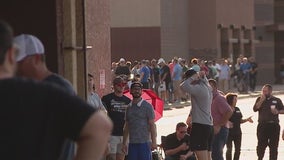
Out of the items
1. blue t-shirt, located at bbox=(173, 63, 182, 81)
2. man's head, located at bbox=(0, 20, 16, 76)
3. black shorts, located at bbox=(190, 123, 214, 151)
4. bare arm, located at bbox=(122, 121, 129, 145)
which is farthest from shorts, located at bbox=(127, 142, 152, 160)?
blue t-shirt, located at bbox=(173, 63, 182, 81)

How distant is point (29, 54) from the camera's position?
192 inches

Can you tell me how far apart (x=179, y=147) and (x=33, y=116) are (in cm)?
1029

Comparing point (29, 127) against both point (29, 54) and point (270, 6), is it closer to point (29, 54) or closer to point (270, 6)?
point (29, 54)

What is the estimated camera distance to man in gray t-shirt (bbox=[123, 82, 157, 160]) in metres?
12.4

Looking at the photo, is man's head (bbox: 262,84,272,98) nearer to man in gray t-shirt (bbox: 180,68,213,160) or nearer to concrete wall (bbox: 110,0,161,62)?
man in gray t-shirt (bbox: 180,68,213,160)

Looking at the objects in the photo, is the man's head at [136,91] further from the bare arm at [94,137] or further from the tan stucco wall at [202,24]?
the tan stucco wall at [202,24]

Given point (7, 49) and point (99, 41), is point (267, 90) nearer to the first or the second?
point (99, 41)

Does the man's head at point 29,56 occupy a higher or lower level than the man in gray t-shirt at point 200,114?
higher

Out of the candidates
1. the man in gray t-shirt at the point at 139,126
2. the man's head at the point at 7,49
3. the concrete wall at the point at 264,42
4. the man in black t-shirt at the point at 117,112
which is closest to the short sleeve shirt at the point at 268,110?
the man in black t-shirt at the point at 117,112

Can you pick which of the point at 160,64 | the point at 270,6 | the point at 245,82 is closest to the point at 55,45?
the point at 160,64

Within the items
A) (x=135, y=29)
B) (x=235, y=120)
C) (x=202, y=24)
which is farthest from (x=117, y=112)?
(x=202, y=24)

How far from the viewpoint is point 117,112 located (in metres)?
13.1

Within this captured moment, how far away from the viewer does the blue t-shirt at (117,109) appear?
13.1m

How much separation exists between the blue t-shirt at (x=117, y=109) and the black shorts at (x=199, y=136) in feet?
3.65
